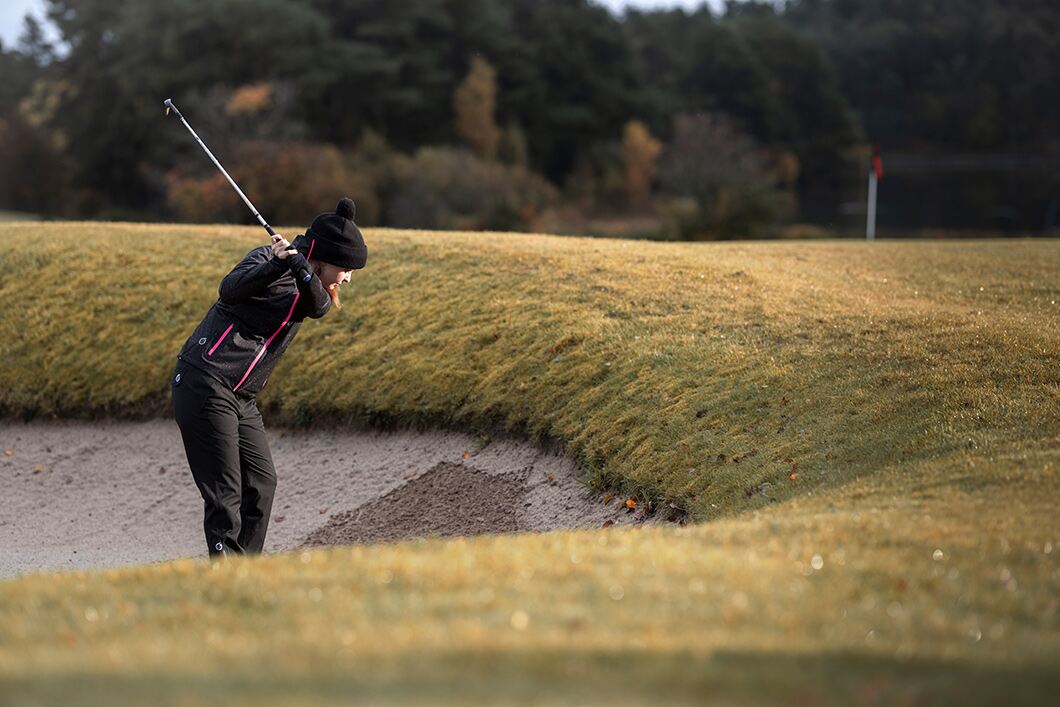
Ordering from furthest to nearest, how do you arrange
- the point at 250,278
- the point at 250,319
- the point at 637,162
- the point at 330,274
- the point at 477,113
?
1. the point at 637,162
2. the point at 477,113
3. the point at 330,274
4. the point at 250,319
5. the point at 250,278

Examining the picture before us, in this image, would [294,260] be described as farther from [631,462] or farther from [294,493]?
[294,493]

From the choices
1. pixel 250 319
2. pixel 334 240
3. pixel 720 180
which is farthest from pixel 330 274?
pixel 720 180

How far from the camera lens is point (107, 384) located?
16484 mm

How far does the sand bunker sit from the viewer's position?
1284 centimetres

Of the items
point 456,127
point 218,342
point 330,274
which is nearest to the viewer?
point 218,342

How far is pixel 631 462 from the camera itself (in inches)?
476

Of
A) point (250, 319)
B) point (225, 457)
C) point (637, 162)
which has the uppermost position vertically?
point (250, 319)

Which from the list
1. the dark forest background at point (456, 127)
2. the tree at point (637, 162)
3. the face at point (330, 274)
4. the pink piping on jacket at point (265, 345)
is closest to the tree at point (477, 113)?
the dark forest background at point (456, 127)

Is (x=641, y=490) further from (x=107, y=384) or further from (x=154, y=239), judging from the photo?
(x=154, y=239)

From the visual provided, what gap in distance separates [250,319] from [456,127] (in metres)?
76.6

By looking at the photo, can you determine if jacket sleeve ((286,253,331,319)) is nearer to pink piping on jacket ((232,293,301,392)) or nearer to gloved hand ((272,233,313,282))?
gloved hand ((272,233,313,282))

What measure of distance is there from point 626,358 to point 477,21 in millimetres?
78388

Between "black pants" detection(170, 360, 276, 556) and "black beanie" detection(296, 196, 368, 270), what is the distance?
4.49ft

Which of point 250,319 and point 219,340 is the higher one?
point 250,319
